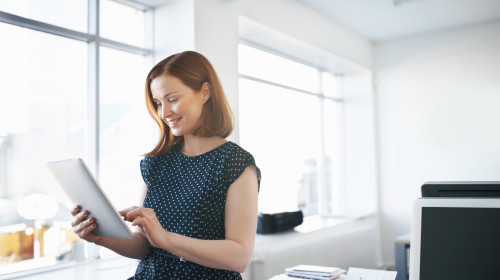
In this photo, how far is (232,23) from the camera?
10.7ft

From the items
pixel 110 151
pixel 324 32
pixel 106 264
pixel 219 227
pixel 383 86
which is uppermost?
pixel 324 32

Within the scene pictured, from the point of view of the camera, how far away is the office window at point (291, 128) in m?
4.24

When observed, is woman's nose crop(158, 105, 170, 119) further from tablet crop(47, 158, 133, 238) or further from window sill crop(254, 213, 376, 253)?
window sill crop(254, 213, 376, 253)

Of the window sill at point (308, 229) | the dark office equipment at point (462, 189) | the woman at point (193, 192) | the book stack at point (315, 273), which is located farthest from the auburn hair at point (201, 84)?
the window sill at point (308, 229)

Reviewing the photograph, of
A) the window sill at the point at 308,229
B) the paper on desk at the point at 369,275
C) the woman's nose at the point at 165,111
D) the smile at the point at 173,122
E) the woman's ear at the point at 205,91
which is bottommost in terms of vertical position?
the window sill at the point at 308,229

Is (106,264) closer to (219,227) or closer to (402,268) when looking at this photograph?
(219,227)

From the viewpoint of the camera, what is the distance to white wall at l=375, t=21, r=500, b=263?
5.02m

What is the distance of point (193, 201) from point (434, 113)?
457cm

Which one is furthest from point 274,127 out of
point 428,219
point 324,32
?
point 428,219

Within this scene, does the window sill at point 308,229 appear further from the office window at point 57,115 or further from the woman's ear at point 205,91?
the woman's ear at point 205,91

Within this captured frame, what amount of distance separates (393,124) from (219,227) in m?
4.59

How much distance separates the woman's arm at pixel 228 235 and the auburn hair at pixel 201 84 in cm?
19

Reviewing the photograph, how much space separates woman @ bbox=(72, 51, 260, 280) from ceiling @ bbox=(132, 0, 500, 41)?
9.92 feet

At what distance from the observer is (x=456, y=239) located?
854 millimetres
